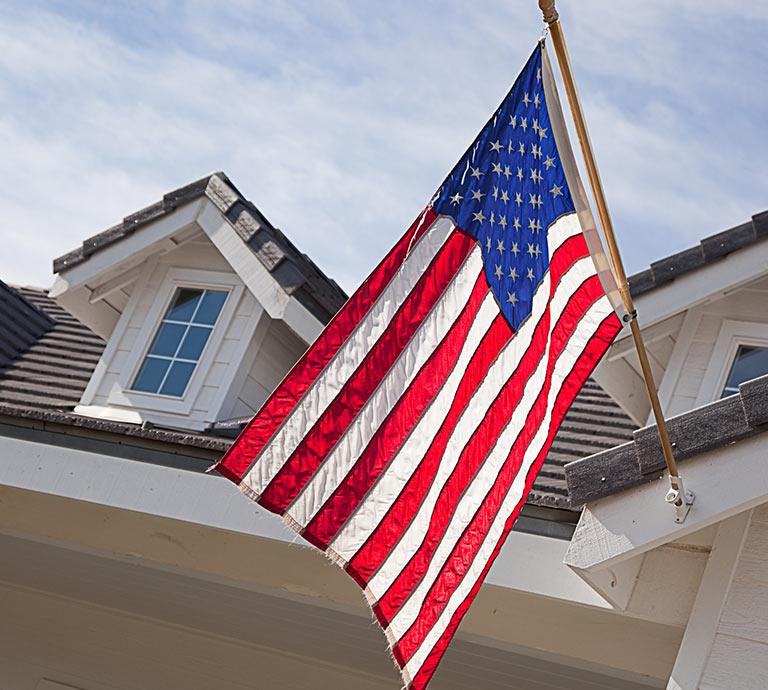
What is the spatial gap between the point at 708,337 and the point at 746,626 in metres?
2.46

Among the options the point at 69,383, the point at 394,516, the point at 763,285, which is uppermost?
the point at 763,285

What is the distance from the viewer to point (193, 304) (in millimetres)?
7840

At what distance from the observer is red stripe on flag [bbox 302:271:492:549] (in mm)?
4113

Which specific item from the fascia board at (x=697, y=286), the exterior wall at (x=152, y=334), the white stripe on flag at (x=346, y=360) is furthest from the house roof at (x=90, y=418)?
the white stripe on flag at (x=346, y=360)

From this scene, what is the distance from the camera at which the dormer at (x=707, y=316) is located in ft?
20.5

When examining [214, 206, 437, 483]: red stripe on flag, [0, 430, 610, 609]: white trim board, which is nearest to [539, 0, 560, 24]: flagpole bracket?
[214, 206, 437, 483]: red stripe on flag

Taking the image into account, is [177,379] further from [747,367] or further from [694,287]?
[747,367]

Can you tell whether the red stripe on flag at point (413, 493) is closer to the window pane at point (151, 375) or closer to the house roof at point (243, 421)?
the house roof at point (243, 421)

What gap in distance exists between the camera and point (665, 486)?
436 cm

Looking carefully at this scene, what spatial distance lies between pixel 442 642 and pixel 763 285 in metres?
3.44

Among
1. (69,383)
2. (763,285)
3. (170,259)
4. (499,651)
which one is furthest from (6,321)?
(763,285)

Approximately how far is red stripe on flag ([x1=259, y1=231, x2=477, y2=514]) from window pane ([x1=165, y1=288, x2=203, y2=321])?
12.5 feet

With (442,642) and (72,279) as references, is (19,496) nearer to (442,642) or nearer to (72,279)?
(72,279)

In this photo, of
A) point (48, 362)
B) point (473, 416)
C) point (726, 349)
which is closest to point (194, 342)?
point (48, 362)
